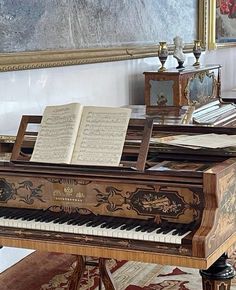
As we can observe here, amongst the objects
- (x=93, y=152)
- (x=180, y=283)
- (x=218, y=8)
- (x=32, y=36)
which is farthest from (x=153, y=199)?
(x=218, y=8)

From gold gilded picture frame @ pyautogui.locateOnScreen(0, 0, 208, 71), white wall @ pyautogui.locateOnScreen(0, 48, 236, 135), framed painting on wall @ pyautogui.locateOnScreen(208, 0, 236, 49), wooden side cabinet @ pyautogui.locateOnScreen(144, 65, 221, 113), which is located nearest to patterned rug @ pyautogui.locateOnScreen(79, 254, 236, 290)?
white wall @ pyautogui.locateOnScreen(0, 48, 236, 135)

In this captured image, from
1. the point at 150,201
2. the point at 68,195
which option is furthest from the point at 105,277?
the point at 150,201

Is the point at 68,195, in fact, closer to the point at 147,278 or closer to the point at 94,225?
the point at 94,225

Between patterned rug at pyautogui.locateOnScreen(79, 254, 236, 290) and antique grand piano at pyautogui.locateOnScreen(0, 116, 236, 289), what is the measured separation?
1164mm

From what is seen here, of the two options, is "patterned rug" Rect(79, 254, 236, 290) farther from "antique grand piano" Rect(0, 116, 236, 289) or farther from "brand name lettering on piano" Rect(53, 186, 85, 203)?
"brand name lettering on piano" Rect(53, 186, 85, 203)

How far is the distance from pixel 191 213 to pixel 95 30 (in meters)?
2.93

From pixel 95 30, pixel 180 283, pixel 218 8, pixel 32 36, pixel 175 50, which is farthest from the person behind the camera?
pixel 218 8

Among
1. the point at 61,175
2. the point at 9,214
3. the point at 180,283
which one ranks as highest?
the point at 61,175

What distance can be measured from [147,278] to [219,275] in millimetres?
1381

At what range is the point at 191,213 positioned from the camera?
2.52 m

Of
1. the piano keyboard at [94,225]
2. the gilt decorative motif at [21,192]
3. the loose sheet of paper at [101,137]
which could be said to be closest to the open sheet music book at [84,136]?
the loose sheet of paper at [101,137]

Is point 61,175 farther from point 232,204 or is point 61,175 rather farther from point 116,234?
point 232,204

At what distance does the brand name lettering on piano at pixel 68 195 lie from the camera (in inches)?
106

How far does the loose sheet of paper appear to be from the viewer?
2.66 m
